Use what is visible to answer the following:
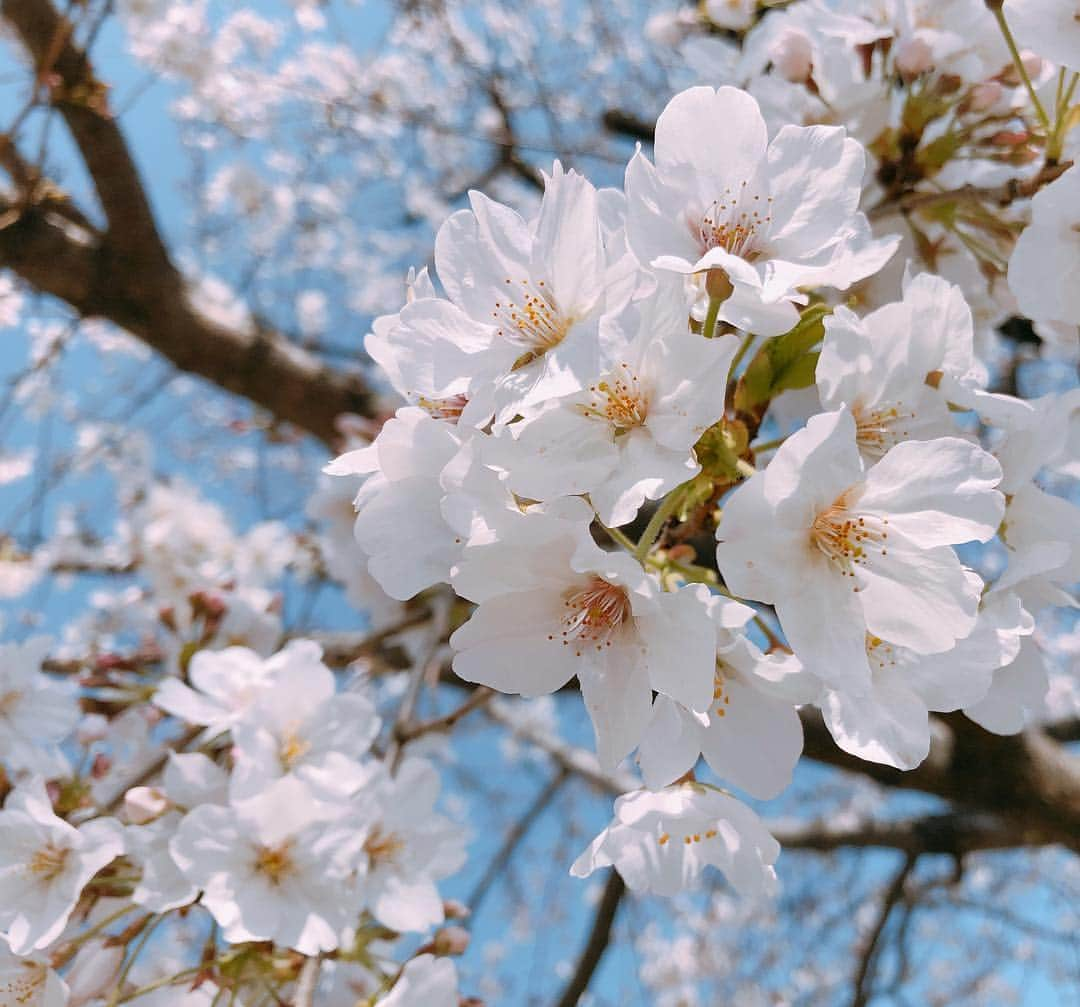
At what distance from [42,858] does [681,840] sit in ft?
2.52

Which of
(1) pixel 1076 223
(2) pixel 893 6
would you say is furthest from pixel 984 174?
(1) pixel 1076 223

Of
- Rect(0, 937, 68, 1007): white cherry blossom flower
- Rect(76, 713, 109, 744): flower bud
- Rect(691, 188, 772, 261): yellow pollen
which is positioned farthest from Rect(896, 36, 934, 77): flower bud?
Rect(76, 713, 109, 744): flower bud

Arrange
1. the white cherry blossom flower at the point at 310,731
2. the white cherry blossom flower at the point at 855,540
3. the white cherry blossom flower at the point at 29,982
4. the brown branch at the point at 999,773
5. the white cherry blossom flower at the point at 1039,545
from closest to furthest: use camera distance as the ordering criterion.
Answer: the white cherry blossom flower at the point at 855,540
the white cherry blossom flower at the point at 1039,545
the white cherry blossom flower at the point at 29,982
the white cherry blossom flower at the point at 310,731
the brown branch at the point at 999,773

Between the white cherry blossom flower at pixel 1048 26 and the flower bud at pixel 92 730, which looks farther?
the flower bud at pixel 92 730

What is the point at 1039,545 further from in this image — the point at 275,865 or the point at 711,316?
the point at 275,865

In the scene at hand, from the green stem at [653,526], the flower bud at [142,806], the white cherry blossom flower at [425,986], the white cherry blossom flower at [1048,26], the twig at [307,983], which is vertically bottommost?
the white cherry blossom flower at [425,986]

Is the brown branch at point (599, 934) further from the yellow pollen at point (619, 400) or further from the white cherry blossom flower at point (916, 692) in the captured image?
the yellow pollen at point (619, 400)

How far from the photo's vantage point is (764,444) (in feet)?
2.79

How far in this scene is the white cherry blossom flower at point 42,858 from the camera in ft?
3.33

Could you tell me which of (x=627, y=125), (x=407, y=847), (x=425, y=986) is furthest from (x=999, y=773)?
(x=627, y=125)

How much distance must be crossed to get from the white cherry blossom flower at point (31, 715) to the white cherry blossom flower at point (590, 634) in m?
0.87

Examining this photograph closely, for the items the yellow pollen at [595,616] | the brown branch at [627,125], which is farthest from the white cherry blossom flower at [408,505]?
the brown branch at [627,125]

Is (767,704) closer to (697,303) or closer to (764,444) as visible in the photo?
(764,444)

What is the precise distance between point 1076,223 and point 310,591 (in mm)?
2760
